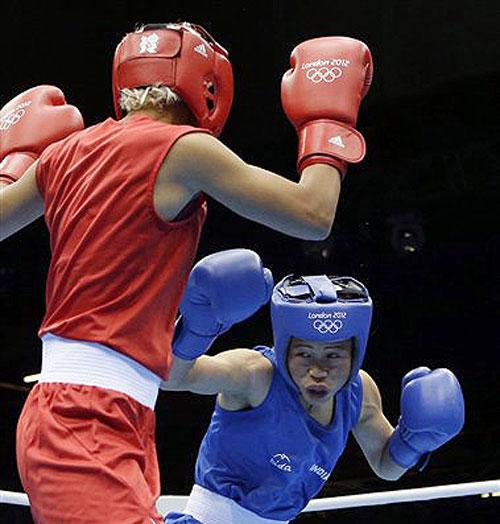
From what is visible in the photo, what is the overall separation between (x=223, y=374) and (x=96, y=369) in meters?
1.12

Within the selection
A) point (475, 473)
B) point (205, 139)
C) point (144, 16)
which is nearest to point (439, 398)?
point (205, 139)

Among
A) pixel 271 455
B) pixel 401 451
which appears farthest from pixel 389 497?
pixel 271 455

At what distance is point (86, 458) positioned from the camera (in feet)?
5.33

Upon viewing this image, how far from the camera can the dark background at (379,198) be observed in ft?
20.2

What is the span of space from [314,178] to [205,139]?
0.21 metres

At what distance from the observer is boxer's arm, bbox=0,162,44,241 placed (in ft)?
6.22

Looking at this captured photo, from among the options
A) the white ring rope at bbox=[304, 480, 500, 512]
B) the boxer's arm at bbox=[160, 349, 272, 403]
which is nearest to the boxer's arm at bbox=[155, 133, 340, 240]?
the boxer's arm at bbox=[160, 349, 272, 403]

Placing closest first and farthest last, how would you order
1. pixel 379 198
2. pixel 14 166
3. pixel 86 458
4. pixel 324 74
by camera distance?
pixel 86 458 → pixel 324 74 → pixel 14 166 → pixel 379 198

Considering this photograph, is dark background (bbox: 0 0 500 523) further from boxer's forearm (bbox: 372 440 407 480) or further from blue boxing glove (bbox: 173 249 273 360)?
blue boxing glove (bbox: 173 249 273 360)

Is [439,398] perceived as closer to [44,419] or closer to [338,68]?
[338,68]

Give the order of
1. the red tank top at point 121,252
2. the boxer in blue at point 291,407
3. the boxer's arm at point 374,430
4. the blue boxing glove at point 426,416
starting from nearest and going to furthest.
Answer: the red tank top at point 121,252
the boxer in blue at point 291,407
the blue boxing glove at point 426,416
the boxer's arm at point 374,430

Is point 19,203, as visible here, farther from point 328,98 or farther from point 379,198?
point 379,198

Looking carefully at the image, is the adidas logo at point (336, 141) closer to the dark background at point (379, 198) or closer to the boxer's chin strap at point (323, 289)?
the boxer's chin strap at point (323, 289)

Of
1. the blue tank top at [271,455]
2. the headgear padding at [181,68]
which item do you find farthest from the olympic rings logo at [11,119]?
the blue tank top at [271,455]
